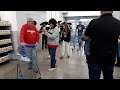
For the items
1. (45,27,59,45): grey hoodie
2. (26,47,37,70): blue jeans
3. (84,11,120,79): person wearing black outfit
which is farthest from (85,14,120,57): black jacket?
(45,27,59,45): grey hoodie

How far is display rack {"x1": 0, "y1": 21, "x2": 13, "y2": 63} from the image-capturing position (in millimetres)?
4945

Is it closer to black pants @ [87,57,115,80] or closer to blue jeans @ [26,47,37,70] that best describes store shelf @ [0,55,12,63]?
blue jeans @ [26,47,37,70]

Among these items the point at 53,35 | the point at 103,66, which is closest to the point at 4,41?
the point at 53,35

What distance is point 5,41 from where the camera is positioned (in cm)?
511

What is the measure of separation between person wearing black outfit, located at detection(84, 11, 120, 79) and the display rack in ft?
11.6

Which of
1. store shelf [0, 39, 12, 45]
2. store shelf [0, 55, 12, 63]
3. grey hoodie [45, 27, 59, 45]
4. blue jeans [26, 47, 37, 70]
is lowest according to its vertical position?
store shelf [0, 55, 12, 63]

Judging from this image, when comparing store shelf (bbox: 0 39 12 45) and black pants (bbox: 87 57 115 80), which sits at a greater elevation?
store shelf (bbox: 0 39 12 45)

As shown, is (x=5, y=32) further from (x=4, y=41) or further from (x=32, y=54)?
(x=32, y=54)

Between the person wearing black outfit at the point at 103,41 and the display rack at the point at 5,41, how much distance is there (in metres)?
3.53

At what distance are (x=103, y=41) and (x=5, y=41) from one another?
398 cm
